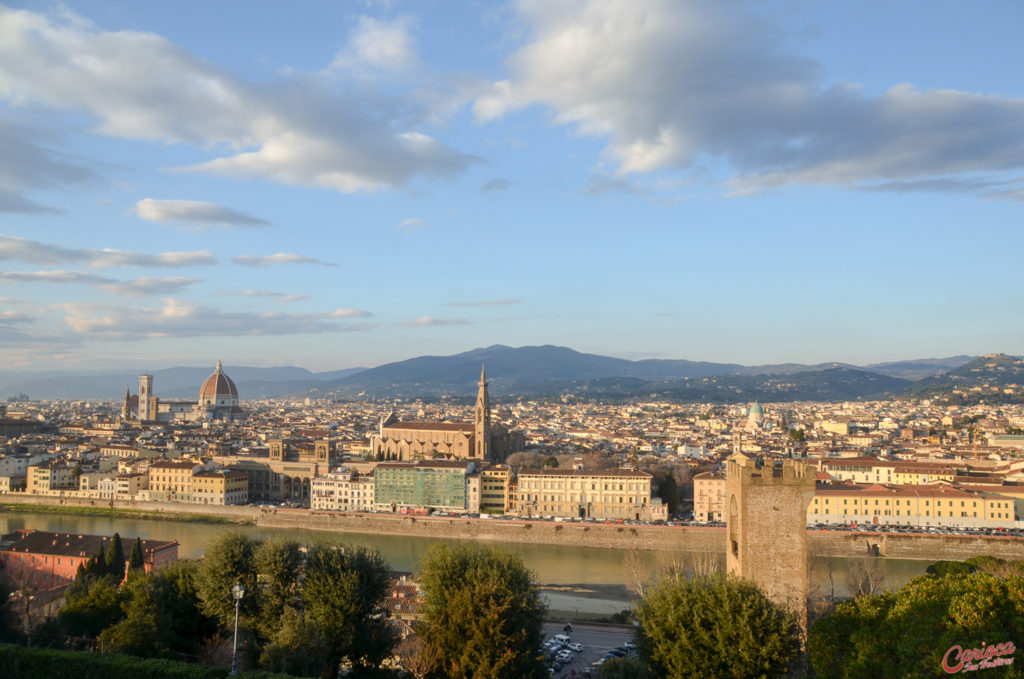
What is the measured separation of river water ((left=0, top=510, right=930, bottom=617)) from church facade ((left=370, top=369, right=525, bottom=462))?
12.8m

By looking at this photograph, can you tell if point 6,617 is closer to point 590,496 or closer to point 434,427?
point 590,496

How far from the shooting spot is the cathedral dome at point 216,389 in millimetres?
73062

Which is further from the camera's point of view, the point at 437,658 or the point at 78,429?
the point at 78,429

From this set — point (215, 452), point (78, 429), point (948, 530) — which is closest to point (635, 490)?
point (948, 530)

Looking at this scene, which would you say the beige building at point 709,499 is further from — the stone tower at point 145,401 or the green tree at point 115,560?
the stone tower at point 145,401

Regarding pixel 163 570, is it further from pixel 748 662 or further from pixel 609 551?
pixel 609 551

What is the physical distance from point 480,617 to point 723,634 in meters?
2.33

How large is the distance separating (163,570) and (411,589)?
4.81 metres

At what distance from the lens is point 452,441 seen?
39.3 m

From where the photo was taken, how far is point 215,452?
126 ft

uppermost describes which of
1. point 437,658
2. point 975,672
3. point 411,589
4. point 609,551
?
point 975,672

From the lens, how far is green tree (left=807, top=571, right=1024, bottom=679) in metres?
5.25

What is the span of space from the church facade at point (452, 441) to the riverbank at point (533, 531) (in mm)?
10659

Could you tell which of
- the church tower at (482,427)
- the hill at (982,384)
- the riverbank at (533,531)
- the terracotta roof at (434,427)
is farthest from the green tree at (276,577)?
the hill at (982,384)
